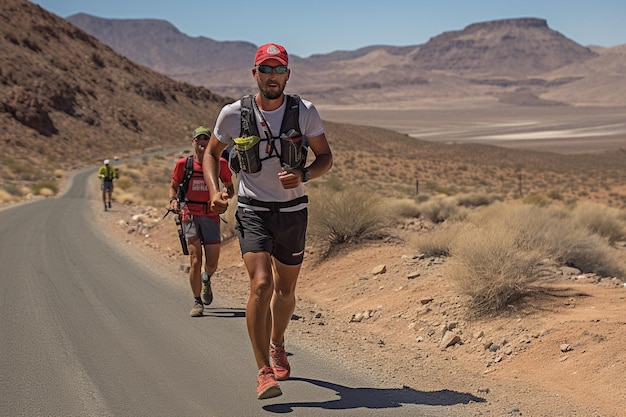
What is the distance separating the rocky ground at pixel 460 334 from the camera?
5141mm

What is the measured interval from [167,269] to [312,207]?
244 cm

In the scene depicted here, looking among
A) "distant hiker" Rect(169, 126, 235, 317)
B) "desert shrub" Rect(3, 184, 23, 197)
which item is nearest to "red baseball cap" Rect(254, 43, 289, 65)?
"distant hiker" Rect(169, 126, 235, 317)

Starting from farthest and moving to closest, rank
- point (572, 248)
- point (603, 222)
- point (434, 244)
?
point (603, 222)
point (572, 248)
point (434, 244)

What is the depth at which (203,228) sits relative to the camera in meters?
7.78

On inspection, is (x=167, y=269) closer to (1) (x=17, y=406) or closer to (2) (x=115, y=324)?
(2) (x=115, y=324)

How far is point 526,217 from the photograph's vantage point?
11.7 meters

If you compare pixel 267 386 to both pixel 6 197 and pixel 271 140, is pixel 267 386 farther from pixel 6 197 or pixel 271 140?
pixel 6 197

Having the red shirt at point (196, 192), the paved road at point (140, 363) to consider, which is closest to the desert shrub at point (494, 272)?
the paved road at point (140, 363)

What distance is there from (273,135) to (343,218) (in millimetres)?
6160

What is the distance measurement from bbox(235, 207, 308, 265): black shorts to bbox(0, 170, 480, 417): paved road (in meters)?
1.02

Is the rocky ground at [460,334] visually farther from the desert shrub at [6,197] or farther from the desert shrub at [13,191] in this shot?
the desert shrub at [13,191]

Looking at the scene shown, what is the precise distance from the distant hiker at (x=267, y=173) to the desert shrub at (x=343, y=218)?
5.75 m

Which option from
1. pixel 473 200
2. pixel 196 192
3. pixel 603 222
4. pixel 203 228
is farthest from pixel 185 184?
pixel 473 200

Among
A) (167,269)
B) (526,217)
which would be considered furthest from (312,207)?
(526,217)
